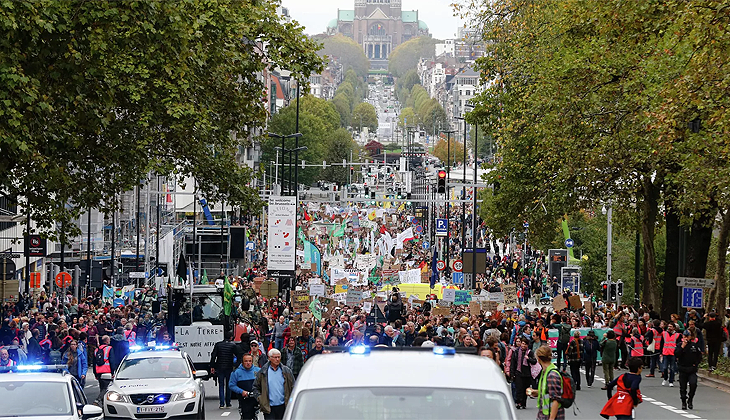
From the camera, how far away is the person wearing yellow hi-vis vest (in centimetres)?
1270

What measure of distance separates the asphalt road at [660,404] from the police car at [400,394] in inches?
395

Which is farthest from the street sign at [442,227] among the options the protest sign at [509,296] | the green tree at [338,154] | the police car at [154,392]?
the green tree at [338,154]

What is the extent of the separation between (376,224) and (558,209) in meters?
47.2

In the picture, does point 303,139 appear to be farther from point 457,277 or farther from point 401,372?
point 401,372

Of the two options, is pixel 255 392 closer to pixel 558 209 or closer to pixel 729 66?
pixel 729 66

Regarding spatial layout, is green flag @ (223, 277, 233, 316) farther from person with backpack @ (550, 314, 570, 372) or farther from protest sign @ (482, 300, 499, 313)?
protest sign @ (482, 300, 499, 313)

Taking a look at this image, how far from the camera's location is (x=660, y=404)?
21.3 metres

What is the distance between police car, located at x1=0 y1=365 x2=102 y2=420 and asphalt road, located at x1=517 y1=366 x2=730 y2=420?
6.73 m

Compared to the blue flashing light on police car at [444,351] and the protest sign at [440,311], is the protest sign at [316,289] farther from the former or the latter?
the blue flashing light on police car at [444,351]

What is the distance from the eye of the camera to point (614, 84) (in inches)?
1104

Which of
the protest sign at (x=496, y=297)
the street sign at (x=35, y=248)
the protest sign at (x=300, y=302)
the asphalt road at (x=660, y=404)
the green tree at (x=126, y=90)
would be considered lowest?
the asphalt road at (x=660, y=404)

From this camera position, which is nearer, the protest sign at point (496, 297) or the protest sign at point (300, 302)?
the protest sign at point (300, 302)

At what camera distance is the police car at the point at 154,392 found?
16734 millimetres

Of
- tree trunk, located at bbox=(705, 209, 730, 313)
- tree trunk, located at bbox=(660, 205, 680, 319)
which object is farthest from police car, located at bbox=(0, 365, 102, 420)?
tree trunk, located at bbox=(660, 205, 680, 319)
